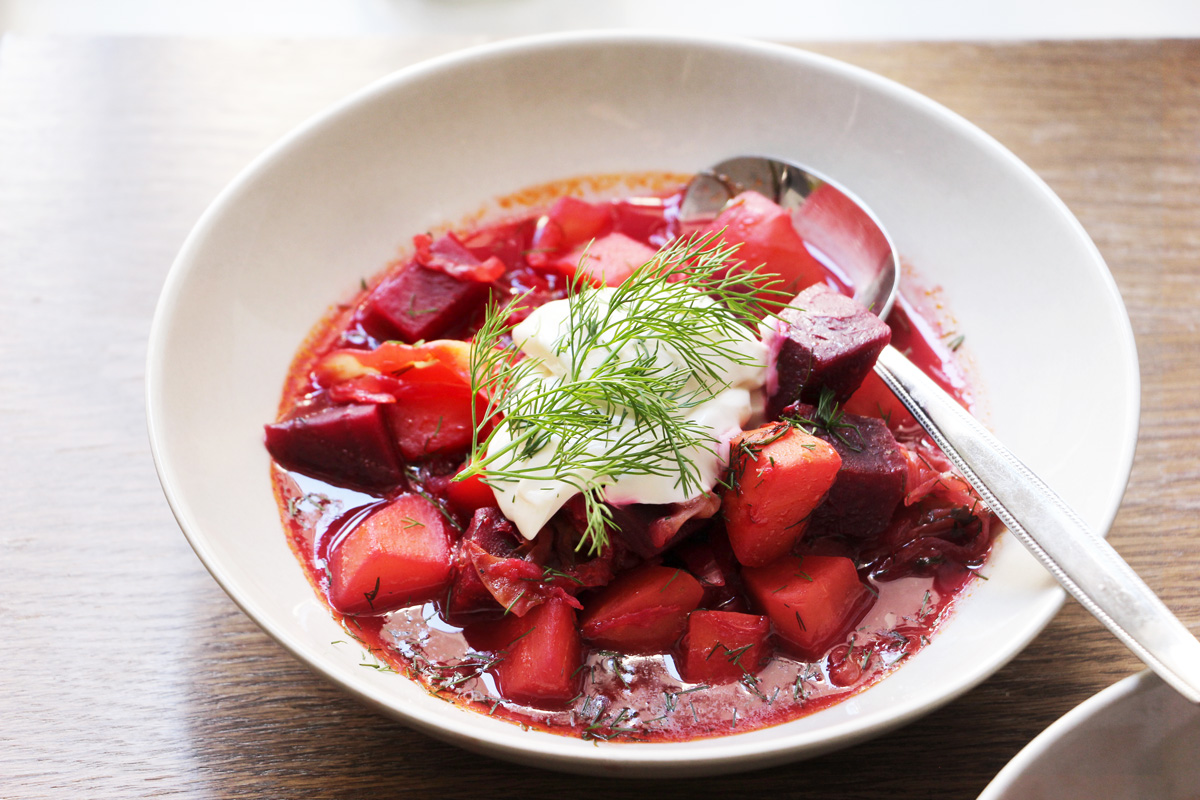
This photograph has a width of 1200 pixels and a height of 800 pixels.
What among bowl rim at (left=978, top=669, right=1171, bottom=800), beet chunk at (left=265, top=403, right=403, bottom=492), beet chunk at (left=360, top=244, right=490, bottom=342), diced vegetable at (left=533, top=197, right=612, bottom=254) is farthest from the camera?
diced vegetable at (left=533, top=197, right=612, bottom=254)

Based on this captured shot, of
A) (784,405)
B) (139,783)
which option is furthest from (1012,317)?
(139,783)

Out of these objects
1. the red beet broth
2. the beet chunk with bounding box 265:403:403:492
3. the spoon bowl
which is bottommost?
the red beet broth

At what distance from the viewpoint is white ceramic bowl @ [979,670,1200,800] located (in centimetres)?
157

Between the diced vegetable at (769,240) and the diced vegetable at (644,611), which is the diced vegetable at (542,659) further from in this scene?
the diced vegetable at (769,240)

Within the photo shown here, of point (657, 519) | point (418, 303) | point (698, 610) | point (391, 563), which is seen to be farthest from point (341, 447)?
point (698, 610)

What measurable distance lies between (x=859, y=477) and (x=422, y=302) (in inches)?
48.7

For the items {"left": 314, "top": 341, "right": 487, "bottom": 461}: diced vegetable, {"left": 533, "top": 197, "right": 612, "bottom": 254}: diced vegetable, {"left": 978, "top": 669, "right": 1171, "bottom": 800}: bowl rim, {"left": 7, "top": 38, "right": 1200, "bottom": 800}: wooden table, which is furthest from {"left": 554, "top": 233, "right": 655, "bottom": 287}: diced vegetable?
{"left": 978, "top": 669, "right": 1171, "bottom": 800}: bowl rim

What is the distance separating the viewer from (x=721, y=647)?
1973mm

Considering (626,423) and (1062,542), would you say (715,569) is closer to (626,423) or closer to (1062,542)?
(626,423)

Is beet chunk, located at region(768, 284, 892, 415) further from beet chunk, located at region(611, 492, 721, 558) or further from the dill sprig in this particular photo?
beet chunk, located at region(611, 492, 721, 558)

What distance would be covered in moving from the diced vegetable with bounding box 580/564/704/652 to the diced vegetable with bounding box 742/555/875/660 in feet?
0.48

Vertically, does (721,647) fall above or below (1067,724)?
below

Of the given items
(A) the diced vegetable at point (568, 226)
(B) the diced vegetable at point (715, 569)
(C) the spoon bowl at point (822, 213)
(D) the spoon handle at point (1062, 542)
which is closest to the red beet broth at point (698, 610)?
(B) the diced vegetable at point (715, 569)

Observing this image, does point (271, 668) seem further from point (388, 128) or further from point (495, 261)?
point (388, 128)
